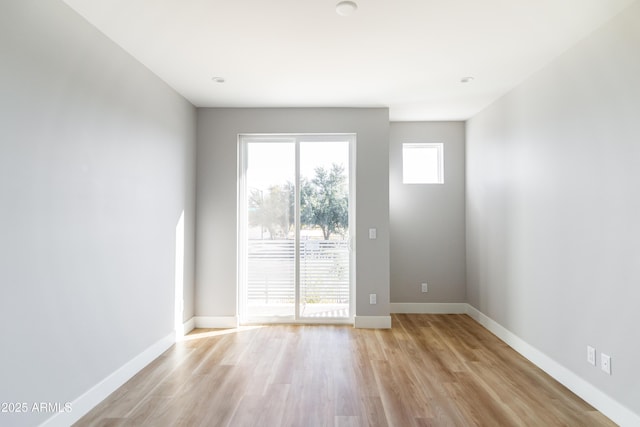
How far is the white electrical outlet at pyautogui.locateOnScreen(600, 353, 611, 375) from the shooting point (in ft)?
7.31

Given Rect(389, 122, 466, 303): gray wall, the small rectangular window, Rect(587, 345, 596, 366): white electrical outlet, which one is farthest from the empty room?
the small rectangular window

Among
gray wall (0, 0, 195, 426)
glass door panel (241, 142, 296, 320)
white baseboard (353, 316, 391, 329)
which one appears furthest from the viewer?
glass door panel (241, 142, 296, 320)

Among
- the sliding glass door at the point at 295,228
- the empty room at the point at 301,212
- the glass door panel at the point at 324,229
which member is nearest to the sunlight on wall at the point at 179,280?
the empty room at the point at 301,212

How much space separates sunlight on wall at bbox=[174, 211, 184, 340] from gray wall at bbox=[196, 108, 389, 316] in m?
0.37

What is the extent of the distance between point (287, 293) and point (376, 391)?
6.19 ft

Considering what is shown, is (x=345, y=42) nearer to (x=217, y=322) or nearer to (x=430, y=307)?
(x=217, y=322)

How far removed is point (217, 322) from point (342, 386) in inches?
80.0

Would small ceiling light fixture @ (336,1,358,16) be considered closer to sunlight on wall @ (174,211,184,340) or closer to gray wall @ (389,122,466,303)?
sunlight on wall @ (174,211,184,340)

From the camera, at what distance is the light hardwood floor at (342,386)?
7.20 feet

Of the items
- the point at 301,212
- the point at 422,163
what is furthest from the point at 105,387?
the point at 422,163

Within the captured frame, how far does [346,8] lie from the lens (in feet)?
6.93

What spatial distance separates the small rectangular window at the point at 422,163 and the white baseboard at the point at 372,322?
1.92 m

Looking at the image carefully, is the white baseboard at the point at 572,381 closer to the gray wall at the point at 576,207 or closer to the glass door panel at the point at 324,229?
the gray wall at the point at 576,207

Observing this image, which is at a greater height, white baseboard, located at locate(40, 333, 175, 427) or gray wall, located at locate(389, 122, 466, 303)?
gray wall, located at locate(389, 122, 466, 303)
